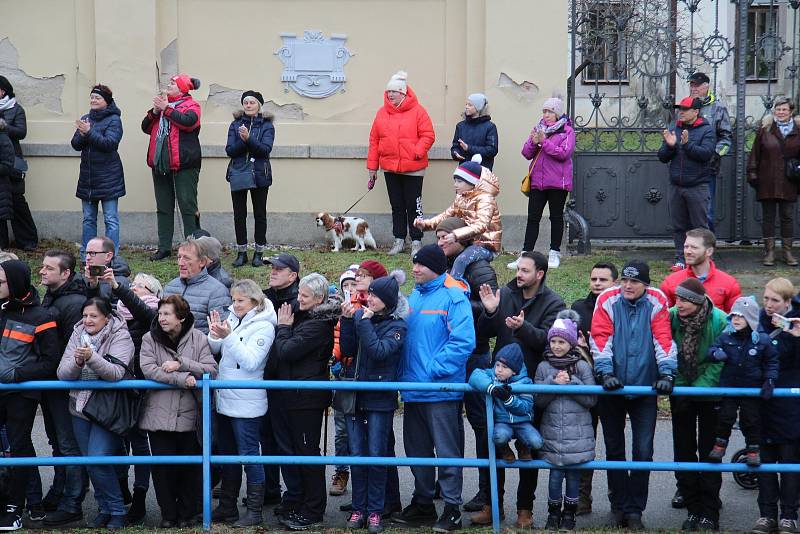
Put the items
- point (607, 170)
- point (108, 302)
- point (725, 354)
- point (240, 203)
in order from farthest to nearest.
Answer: point (607, 170) < point (240, 203) < point (108, 302) < point (725, 354)

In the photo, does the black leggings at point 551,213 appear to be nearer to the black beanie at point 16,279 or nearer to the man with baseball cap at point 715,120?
the man with baseball cap at point 715,120

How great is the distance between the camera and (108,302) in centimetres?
747

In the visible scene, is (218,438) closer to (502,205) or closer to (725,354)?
(725,354)

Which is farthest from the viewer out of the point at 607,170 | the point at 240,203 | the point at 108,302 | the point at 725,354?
the point at 607,170

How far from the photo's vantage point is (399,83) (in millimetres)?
13133

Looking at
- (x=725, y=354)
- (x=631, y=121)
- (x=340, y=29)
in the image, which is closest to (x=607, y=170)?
(x=631, y=121)

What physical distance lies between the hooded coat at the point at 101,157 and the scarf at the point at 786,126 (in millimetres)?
7379

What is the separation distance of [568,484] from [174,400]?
256cm

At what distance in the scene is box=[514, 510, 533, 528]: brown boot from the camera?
288 inches

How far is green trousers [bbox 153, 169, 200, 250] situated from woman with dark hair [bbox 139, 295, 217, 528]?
19.4ft

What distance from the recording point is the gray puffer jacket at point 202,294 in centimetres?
786

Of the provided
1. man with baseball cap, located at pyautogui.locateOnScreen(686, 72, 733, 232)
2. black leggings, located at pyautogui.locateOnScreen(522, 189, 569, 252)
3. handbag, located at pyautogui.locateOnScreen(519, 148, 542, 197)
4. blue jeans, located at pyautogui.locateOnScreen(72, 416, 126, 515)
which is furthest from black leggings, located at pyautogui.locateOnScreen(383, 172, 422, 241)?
blue jeans, located at pyautogui.locateOnScreen(72, 416, 126, 515)

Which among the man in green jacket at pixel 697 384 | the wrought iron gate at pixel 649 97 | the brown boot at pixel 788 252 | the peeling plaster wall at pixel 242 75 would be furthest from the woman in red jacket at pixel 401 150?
the man in green jacket at pixel 697 384

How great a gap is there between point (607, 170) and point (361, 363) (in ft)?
23.8
